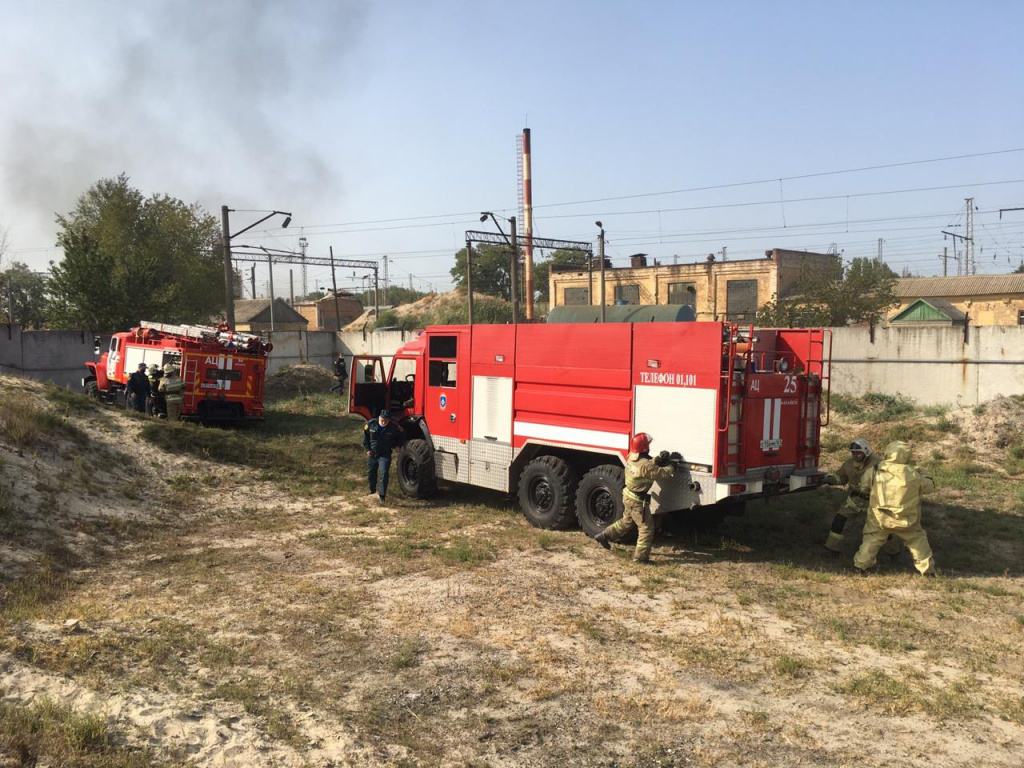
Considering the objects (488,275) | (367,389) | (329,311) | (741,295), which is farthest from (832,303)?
(329,311)

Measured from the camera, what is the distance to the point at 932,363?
722 inches

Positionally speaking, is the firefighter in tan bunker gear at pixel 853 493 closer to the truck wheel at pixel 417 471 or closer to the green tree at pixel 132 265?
the truck wheel at pixel 417 471

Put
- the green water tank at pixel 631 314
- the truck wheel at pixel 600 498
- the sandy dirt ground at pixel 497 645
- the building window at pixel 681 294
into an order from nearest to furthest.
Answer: the sandy dirt ground at pixel 497 645 → the truck wheel at pixel 600 498 → the green water tank at pixel 631 314 → the building window at pixel 681 294

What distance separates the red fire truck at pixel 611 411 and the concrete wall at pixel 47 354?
18.9m

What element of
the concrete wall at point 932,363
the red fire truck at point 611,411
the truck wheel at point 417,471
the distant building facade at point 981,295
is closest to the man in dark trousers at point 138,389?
the truck wheel at point 417,471

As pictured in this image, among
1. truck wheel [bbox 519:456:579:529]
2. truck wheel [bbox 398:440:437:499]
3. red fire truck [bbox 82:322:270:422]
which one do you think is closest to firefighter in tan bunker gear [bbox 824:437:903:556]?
truck wheel [bbox 519:456:579:529]

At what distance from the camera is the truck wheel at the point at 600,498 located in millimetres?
9523

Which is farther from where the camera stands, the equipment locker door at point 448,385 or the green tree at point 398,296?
the green tree at point 398,296

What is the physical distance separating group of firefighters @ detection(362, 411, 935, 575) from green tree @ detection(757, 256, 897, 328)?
19011mm

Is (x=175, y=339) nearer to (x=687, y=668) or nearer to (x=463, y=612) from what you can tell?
(x=463, y=612)

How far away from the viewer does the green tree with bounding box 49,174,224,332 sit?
3259 cm

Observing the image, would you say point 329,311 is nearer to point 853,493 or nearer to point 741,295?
point 741,295

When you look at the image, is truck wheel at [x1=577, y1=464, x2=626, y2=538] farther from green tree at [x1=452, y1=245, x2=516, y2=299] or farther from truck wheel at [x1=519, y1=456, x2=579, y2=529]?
green tree at [x1=452, y1=245, x2=516, y2=299]

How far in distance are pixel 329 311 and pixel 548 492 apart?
228 feet
